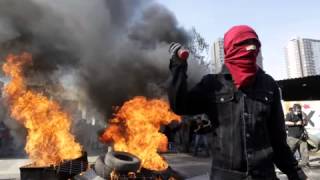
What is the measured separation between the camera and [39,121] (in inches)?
Answer: 384

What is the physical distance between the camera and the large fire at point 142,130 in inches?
363

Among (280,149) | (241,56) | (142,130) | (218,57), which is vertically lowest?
(280,149)

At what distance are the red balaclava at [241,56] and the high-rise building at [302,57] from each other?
6023 cm

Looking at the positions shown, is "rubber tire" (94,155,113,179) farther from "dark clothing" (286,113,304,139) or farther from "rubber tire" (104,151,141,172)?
"dark clothing" (286,113,304,139)

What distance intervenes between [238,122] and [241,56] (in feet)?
1.25

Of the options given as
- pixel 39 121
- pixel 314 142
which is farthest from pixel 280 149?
pixel 314 142

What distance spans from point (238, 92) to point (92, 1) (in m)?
11.2

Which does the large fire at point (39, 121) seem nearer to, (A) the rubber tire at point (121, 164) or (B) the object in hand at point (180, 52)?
(A) the rubber tire at point (121, 164)

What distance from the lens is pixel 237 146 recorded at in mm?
2121

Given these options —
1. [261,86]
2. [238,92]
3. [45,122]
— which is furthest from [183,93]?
[45,122]

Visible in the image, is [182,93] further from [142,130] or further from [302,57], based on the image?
[302,57]

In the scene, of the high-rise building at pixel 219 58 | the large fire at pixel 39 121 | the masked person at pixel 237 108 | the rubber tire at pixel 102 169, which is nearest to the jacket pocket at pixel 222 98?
the masked person at pixel 237 108

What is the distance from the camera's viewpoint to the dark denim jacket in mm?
2119

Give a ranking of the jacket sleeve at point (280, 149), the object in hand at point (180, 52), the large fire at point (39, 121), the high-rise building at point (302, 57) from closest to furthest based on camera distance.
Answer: the object in hand at point (180, 52) → the jacket sleeve at point (280, 149) → the large fire at point (39, 121) → the high-rise building at point (302, 57)
